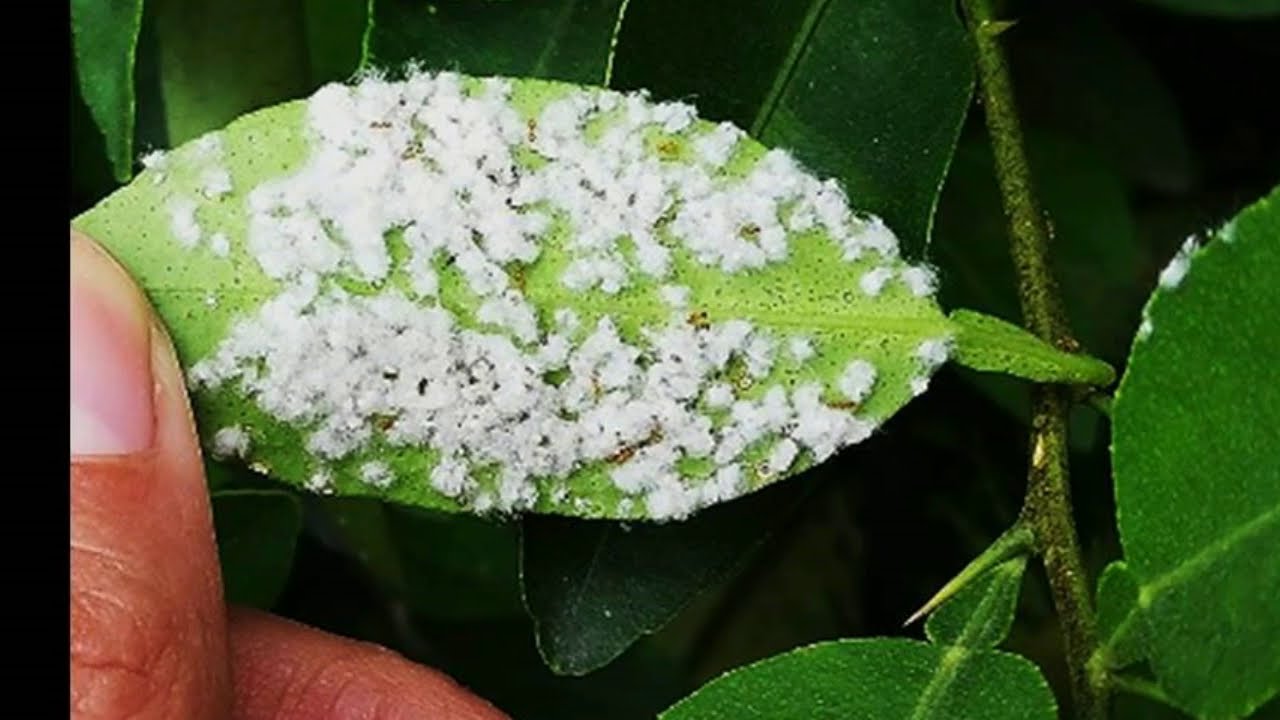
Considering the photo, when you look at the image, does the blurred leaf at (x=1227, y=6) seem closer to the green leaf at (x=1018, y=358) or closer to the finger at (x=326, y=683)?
the green leaf at (x=1018, y=358)

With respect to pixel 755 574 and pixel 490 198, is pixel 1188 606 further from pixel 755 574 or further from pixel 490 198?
pixel 755 574

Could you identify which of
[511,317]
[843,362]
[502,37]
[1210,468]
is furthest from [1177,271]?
[502,37]

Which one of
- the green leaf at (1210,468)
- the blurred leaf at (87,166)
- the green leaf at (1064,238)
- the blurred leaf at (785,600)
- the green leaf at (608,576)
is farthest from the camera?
the blurred leaf at (785,600)

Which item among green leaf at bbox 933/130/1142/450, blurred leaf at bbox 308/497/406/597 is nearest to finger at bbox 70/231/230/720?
blurred leaf at bbox 308/497/406/597

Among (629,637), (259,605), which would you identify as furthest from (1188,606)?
(259,605)

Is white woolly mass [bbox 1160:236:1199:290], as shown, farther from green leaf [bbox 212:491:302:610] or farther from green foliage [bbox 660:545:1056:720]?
green leaf [bbox 212:491:302:610]

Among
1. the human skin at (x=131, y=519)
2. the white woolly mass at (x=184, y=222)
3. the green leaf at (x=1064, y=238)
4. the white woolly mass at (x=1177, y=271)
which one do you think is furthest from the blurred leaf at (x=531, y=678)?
the white woolly mass at (x=1177, y=271)
